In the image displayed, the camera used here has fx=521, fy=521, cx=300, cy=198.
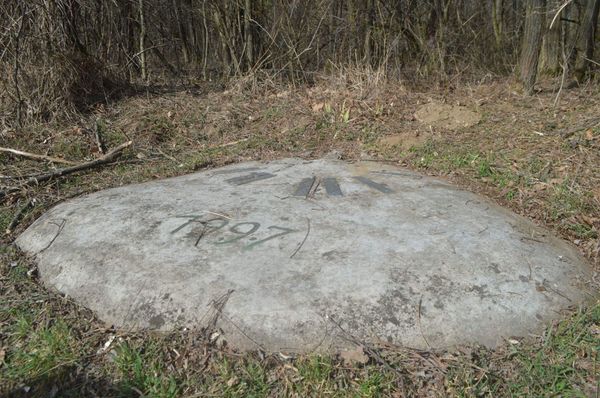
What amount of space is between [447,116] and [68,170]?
375cm

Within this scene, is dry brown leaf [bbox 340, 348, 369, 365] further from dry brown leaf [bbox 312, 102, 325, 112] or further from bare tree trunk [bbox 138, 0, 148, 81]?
bare tree trunk [bbox 138, 0, 148, 81]

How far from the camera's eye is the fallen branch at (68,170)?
4.08 meters

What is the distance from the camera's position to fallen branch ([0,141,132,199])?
4.08 metres

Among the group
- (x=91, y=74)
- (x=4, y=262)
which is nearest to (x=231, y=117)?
(x=91, y=74)

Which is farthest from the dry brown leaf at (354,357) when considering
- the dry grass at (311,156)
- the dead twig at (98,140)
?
the dead twig at (98,140)

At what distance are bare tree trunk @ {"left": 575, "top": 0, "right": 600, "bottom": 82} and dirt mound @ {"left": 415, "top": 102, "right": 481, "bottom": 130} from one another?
2.64m

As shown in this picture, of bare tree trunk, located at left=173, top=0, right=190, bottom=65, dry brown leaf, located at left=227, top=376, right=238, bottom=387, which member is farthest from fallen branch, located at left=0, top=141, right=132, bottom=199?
bare tree trunk, located at left=173, top=0, right=190, bottom=65

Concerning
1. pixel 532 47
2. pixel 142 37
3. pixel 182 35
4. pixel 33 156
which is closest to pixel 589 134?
pixel 532 47

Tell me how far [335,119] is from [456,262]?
313 cm

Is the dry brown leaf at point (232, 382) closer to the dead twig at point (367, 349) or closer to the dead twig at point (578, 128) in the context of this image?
the dead twig at point (367, 349)

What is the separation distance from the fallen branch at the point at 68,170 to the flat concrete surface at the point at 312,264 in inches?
20.5

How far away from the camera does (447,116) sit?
5.51 m

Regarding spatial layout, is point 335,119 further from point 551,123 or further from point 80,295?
point 80,295

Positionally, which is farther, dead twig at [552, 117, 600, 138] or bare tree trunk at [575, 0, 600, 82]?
bare tree trunk at [575, 0, 600, 82]
